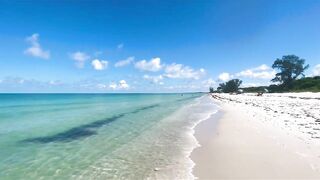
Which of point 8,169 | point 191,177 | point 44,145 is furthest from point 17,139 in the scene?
point 191,177

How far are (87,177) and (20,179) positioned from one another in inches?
→ 86.3

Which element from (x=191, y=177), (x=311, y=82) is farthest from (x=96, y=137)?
(x=311, y=82)

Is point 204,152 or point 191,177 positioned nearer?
point 191,177

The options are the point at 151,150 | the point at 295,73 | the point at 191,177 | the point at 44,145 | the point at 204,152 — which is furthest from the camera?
the point at 295,73

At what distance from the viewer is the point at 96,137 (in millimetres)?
17766

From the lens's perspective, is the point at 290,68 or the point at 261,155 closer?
the point at 261,155

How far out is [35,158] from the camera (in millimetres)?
12359

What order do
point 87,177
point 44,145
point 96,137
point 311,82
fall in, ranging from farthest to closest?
point 311,82, point 96,137, point 44,145, point 87,177

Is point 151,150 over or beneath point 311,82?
beneath

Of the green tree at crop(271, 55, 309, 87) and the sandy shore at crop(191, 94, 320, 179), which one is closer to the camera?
the sandy shore at crop(191, 94, 320, 179)

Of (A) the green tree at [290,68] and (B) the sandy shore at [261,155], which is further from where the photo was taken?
(A) the green tree at [290,68]

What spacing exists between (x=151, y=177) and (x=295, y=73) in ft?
354

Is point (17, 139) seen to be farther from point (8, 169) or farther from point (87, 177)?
point (87, 177)

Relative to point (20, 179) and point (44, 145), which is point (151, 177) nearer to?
point (20, 179)
